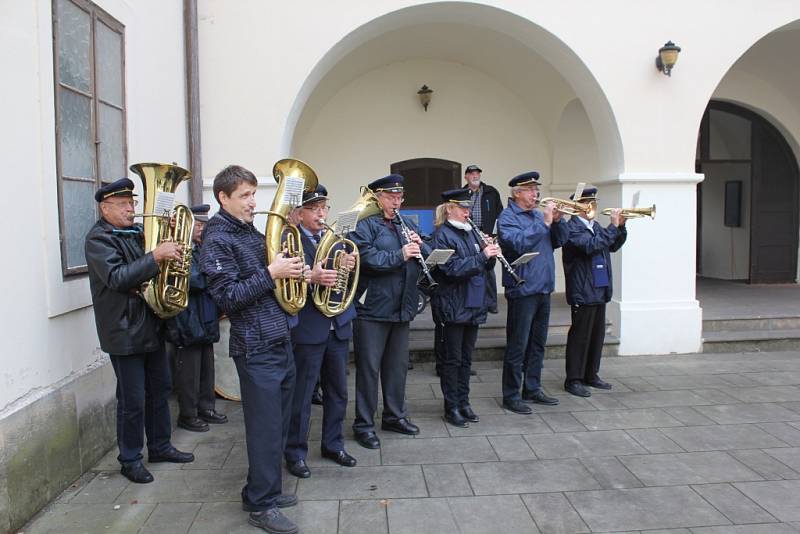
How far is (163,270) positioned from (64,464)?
1396 mm

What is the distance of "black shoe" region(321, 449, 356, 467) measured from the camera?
448 cm

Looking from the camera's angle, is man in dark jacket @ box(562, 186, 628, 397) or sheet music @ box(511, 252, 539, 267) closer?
sheet music @ box(511, 252, 539, 267)

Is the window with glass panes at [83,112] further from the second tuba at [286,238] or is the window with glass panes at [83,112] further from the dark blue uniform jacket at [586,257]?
the dark blue uniform jacket at [586,257]

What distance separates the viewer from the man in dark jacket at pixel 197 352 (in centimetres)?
506

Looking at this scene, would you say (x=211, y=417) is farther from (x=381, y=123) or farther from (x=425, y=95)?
(x=425, y=95)

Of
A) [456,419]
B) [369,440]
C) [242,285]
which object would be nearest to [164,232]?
[242,285]

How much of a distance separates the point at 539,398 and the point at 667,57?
4101 millimetres

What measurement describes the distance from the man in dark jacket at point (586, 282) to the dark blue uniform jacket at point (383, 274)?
6.01 feet

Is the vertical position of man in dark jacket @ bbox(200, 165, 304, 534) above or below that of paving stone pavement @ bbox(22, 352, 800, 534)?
above

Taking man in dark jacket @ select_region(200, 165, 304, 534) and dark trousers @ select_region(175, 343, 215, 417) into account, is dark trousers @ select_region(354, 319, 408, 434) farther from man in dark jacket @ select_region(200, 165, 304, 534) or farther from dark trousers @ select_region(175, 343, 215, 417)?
dark trousers @ select_region(175, 343, 215, 417)

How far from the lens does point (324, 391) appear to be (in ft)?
14.9

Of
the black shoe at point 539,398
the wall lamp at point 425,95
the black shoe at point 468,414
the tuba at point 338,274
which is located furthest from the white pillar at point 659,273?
the tuba at point 338,274

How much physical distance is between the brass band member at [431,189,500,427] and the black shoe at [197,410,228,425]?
1.90 m

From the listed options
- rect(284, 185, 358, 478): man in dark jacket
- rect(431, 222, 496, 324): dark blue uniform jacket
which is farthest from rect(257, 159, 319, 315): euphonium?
rect(431, 222, 496, 324): dark blue uniform jacket
